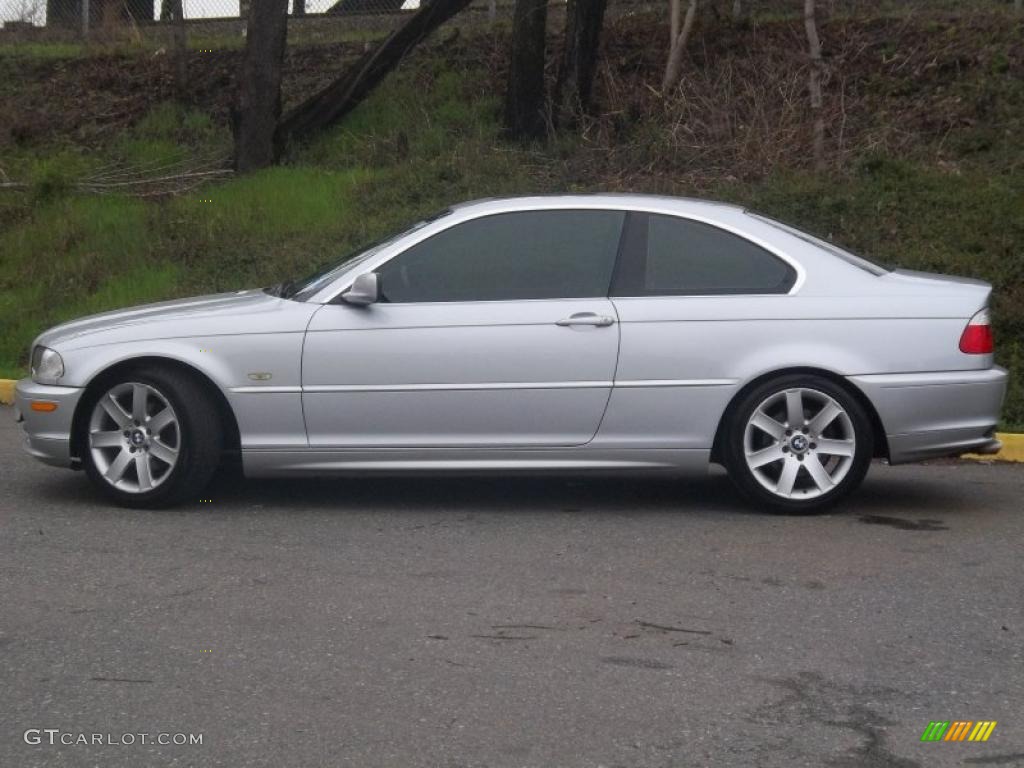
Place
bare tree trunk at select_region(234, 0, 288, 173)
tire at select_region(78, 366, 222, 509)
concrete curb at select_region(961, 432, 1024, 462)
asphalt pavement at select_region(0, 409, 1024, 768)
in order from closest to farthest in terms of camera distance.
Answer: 1. asphalt pavement at select_region(0, 409, 1024, 768)
2. tire at select_region(78, 366, 222, 509)
3. concrete curb at select_region(961, 432, 1024, 462)
4. bare tree trunk at select_region(234, 0, 288, 173)

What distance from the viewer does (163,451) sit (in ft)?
23.4

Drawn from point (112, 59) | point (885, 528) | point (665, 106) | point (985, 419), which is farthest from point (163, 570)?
point (112, 59)

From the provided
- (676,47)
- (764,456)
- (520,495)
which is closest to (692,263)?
(764,456)

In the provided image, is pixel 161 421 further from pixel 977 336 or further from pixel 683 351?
pixel 977 336

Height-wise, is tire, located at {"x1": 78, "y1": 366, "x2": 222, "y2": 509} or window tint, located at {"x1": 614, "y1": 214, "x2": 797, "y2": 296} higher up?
window tint, located at {"x1": 614, "y1": 214, "x2": 797, "y2": 296}

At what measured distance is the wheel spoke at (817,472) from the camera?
23.1 feet

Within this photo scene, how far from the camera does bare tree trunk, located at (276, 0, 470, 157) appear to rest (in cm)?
1695

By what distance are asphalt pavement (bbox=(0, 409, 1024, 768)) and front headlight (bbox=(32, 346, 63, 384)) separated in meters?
0.65

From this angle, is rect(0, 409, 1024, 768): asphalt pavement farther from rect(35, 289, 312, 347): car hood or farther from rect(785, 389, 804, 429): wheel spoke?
rect(35, 289, 312, 347): car hood

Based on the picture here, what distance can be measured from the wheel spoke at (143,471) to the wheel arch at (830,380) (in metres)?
2.75

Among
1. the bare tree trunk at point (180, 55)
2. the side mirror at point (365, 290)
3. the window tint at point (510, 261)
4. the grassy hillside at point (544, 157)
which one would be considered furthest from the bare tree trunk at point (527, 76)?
the side mirror at point (365, 290)

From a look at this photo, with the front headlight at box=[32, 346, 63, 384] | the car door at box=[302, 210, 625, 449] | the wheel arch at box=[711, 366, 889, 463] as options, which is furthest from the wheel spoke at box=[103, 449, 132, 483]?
the wheel arch at box=[711, 366, 889, 463]

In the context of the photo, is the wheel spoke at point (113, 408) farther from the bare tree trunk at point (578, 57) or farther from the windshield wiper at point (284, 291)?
the bare tree trunk at point (578, 57)

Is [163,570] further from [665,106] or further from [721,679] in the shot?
[665,106]
